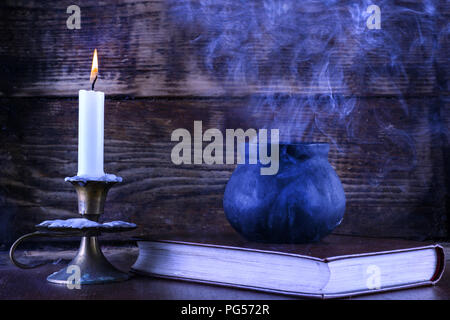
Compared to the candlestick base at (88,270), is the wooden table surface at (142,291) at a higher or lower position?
lower

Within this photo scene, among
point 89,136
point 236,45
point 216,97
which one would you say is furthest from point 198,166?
point 89,136

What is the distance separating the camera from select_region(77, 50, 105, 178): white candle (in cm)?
79

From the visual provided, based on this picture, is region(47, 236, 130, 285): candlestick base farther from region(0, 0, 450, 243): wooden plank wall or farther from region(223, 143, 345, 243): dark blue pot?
region(0, 0, 450, 243): wooden plank wall

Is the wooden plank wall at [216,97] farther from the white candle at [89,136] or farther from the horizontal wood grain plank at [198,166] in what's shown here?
the white candle at [89,136]

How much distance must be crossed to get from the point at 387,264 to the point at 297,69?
521mm

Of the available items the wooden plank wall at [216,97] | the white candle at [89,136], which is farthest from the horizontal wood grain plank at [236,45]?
the white candle at [89,136]

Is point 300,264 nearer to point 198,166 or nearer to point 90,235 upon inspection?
point 90,235

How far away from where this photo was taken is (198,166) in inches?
46.0

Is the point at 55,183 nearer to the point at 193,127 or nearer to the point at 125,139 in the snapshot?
the point at 125,139

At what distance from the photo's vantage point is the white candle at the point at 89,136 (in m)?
0.79

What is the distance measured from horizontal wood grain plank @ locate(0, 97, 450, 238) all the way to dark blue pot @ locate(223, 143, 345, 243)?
12.9 inches
